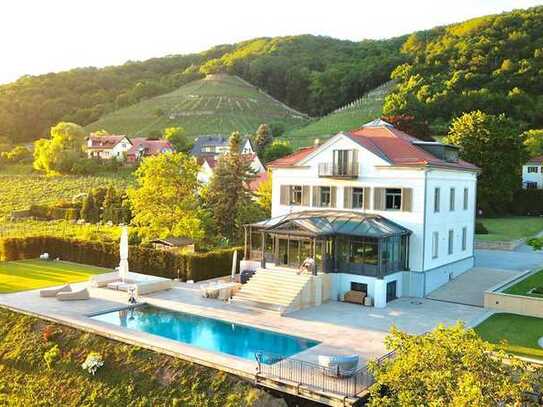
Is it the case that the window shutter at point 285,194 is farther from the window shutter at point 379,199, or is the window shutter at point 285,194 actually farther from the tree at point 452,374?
the tree at point 452,374

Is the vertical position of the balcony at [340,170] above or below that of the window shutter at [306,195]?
above

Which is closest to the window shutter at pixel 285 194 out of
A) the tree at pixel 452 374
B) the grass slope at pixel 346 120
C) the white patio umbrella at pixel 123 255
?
the white patio umbrella at pixel 123 255

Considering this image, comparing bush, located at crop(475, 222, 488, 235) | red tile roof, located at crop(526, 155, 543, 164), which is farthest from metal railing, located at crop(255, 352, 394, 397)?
red tile roof, located at crop(526, 155, 543, 164)

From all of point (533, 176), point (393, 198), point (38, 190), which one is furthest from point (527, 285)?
point (38, 190)

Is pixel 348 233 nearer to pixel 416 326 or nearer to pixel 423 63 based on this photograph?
pixel 416 326

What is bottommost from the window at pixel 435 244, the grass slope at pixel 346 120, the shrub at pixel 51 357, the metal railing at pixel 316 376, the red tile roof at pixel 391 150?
the shrub at pixel 51 357

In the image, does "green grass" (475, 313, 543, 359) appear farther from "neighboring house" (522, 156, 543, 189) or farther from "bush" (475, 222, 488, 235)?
"neighboring house" (522, 156, 543, 189)
